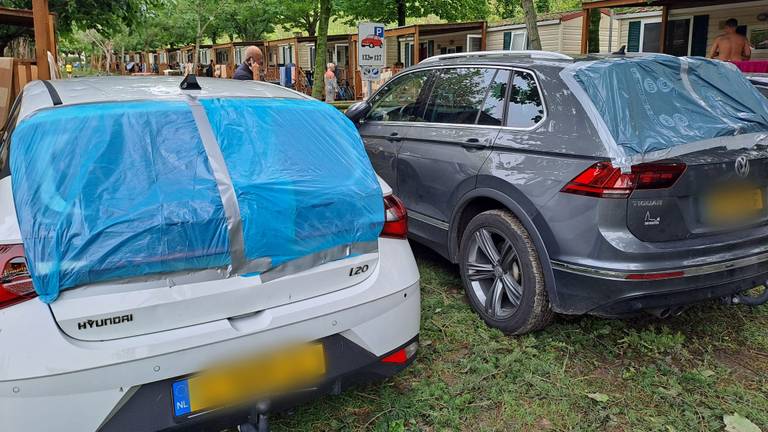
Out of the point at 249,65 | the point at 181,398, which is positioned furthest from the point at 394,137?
the point at 249,65

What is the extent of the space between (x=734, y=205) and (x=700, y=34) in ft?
52.4

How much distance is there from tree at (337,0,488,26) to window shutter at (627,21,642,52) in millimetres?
7298

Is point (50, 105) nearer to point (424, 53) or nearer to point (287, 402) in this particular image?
point (287, 402)

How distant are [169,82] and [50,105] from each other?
75cm

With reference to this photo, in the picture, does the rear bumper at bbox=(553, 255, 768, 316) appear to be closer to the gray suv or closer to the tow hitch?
the gray suv

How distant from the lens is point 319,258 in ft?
7.96

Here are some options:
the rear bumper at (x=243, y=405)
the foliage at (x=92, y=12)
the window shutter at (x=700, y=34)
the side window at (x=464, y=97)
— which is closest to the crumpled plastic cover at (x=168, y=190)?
the rear bumper at (x=243, y=405)

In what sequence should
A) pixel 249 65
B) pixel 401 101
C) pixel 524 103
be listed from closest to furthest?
pixel 524 103, pixel 401 101, pixel 249 65

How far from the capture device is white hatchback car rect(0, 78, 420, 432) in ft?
6.26

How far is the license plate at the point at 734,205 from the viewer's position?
313 cm

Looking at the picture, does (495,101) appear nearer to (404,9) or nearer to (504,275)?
(504,275)

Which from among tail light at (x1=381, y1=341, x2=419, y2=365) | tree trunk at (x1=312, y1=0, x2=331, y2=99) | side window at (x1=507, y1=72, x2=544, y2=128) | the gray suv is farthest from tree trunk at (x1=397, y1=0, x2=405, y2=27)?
tail light at (x1=381, y1=341, x2=419, y2=365)

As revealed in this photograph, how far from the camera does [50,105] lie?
2.39m

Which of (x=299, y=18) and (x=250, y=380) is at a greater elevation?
(x=299, y=18)
